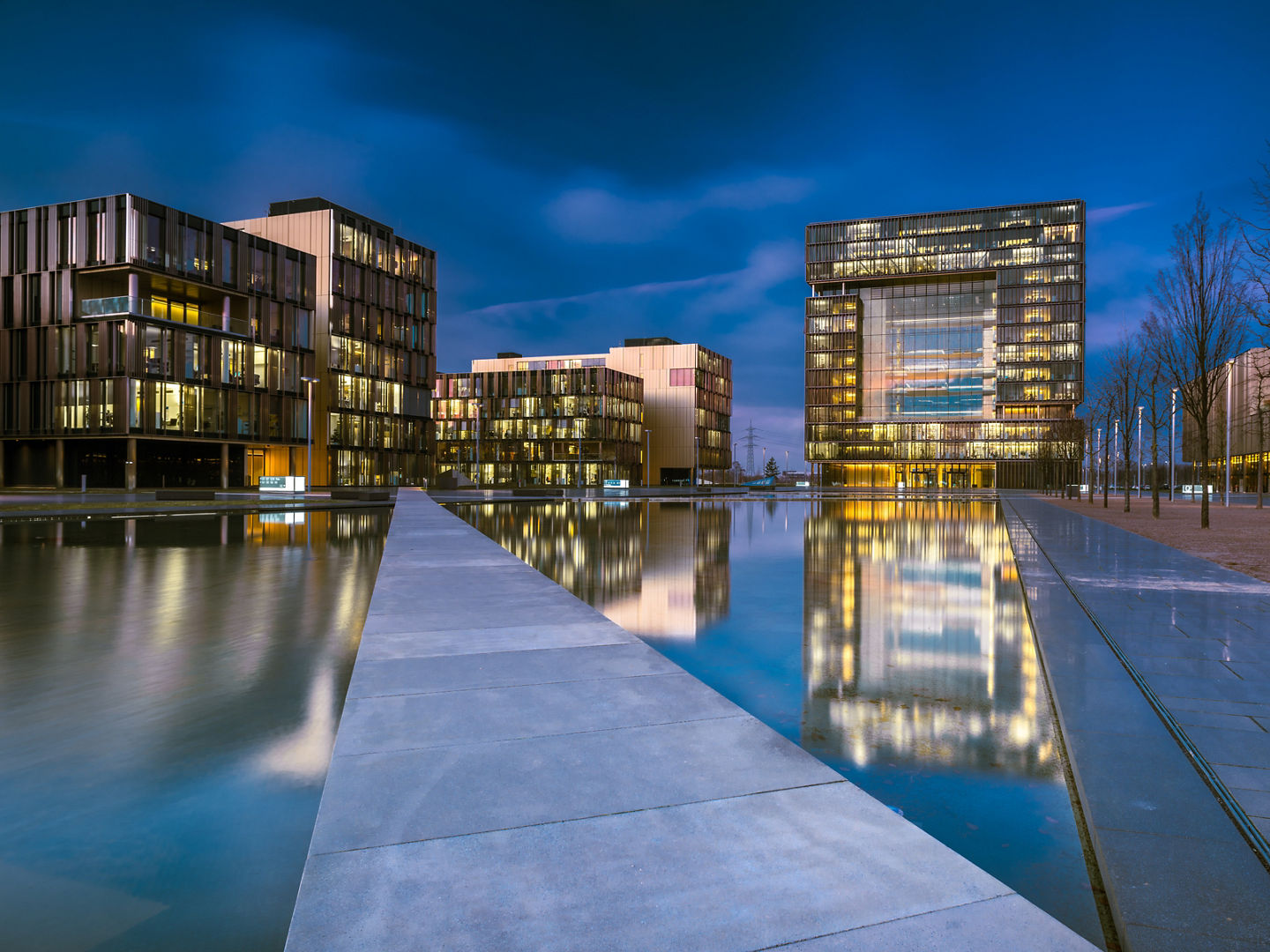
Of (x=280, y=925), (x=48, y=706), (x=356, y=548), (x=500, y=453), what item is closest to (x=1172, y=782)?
(x=280, y=925)

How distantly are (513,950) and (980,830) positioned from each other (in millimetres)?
2823

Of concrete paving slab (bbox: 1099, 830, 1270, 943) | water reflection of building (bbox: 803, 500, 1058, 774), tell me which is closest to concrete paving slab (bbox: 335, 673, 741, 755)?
water reflection of building (bbox: 803, 500, 1058, 774)

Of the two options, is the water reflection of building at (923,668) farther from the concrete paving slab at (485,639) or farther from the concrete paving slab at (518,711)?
the concrete paving slab at (485,639)

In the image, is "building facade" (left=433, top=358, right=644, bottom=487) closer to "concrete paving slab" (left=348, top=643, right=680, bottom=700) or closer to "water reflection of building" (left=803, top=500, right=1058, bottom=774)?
"water reflection of building" (left=803, top=500, right=1058, bottom=774)

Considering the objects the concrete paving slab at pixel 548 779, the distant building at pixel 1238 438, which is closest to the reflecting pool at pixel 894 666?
the concrete paving slab at pixel 548 779

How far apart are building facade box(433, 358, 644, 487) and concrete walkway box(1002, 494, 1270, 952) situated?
96377 mm

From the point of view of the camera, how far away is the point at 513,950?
92.9 inches

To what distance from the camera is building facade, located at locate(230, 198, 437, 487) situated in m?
69.8

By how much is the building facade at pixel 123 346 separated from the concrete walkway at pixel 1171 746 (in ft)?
195

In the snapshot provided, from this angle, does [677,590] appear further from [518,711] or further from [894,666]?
[518,711]

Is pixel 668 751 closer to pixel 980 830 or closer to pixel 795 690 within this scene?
pixel 980 830

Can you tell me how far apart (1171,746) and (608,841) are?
4.01m

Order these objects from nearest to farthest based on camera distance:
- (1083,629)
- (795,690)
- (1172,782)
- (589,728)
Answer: (1172,782)
(589,728)
(795,690)
(1083,629)

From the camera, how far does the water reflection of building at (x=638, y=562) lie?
33.1ft
